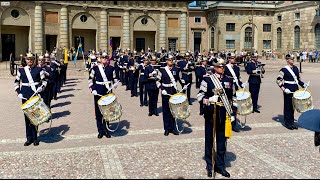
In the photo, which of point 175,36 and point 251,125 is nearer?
point 251,125

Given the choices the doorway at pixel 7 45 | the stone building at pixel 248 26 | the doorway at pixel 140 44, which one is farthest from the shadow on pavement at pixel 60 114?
the stone building at pixel 248 26

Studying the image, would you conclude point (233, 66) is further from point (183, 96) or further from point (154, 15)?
point (154, 15)

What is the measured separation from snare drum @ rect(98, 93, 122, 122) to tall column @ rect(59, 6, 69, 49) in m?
32.9

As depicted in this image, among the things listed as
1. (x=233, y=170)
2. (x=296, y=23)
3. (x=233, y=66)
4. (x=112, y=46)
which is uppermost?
(x=296, y=23)

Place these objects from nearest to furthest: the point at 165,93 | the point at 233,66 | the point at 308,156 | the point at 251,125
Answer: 1. the point at 308,156
2. the point at 165,93
3. the point at 251,125
4. the point at 233,66

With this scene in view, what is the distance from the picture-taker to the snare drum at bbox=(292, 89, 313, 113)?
9691mm

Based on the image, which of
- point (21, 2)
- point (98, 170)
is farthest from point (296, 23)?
point (98, 170)

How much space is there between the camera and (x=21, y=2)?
120 feet

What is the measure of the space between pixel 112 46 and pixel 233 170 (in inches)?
1503

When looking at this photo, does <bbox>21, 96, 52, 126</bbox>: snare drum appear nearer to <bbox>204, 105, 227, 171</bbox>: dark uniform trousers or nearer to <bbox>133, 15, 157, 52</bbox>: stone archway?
<bbox>204, 105, 227, 171</bbox>: dark uniform trousers

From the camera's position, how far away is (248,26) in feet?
169

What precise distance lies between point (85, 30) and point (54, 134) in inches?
1364

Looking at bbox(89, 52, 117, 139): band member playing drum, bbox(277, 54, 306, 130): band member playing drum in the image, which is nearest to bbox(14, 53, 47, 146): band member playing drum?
bbox(89, 52, 117, 139): band member playing drum

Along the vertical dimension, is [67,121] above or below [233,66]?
below
